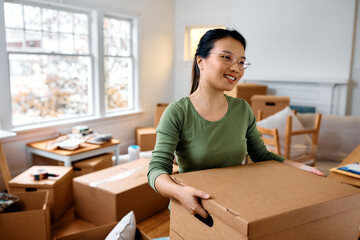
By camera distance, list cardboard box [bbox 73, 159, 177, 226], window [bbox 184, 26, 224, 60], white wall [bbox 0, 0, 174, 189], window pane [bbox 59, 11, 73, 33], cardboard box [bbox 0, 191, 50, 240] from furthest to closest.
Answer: window [bbox 184, 26, 224, 60] < white wall [bbox 0, 0, 174, 189] < window pane [bbox 59, 11, 73, 33] < cardboard box [bbox 73, 159, 177, 226] < cardboard box [bbox 0, 191, 50, 240]

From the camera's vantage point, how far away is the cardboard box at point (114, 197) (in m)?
2.56

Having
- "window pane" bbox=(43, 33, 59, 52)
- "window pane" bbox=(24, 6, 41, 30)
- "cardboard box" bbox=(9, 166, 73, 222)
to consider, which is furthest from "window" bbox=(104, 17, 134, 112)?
"cardboard box" bbox=(9, 166, 73, 222)

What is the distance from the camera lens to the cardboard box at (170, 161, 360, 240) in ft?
2.36

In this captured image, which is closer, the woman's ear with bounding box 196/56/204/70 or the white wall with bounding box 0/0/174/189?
the woman's ear with bounding box 196/56/204/70

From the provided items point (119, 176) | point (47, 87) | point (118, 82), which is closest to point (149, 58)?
point (118, 82)

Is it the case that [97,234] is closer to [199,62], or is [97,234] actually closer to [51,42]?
[199,62]

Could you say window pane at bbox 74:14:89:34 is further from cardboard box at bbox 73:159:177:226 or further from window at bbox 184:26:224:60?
cardboard box at bbox 73:159:177:226

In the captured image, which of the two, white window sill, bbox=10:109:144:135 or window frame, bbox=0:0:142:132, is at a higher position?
window frame, bbox=0:0:142:132

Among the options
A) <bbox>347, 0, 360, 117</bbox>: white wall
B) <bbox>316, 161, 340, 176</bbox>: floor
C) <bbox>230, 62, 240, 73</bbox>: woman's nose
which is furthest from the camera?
<bbox>347, 0, 360, 117</bbox>: white wall

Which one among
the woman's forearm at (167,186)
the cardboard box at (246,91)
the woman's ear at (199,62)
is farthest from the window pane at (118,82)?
the woman's forearm at (167,186)

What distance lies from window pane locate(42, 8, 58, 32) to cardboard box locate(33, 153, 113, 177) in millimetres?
1597

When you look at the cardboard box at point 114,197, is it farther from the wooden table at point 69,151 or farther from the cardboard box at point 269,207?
the cardboard box at point 269,207

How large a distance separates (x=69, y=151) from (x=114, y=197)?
3.86 ft

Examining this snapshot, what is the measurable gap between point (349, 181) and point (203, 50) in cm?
105
